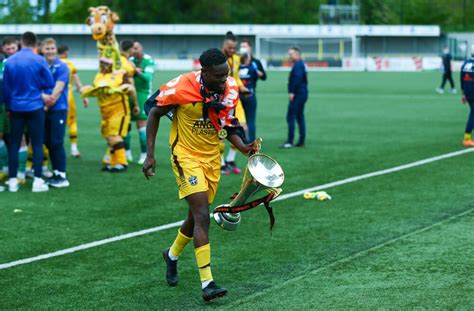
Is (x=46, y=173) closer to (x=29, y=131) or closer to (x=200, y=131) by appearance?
(x=29, y=131)

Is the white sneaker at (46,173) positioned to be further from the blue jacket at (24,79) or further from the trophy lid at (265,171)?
the trophy lid at (265,171)

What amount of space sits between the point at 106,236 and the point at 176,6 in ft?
300

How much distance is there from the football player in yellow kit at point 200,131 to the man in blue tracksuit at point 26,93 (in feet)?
16.9

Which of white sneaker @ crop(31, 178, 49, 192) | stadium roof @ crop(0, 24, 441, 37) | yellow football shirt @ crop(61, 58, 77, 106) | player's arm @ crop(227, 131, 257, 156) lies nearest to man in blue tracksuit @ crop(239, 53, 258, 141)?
yellow football shirt @ crop(61, 58, 77, 106)

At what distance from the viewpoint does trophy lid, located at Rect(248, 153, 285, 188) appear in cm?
712

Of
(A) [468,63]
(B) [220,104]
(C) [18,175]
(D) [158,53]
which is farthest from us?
(D) [158,53]

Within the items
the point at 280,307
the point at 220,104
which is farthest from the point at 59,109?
the point at 280,307

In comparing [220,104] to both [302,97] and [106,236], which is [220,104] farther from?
[302,97]

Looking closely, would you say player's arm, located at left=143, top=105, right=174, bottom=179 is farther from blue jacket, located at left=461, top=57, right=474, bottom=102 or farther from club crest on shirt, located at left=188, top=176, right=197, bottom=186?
blue jacket, located at left=461, top=57, right=474, bottom=102

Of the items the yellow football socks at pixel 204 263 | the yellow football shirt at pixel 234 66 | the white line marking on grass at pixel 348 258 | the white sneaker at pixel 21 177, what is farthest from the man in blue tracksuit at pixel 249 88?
the yellow football socks at pixel 204 263

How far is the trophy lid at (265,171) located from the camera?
712cm

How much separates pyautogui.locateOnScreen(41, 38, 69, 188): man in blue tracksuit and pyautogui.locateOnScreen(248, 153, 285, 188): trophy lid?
6529mm

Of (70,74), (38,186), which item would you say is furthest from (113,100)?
(38,186)

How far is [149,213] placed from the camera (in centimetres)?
1110
